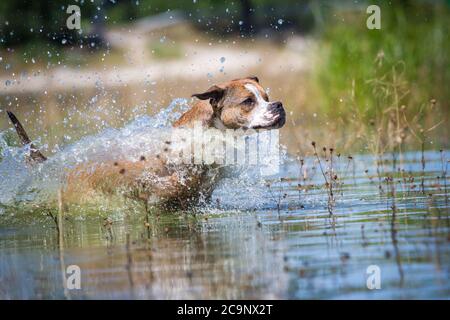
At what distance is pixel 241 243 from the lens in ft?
25.2

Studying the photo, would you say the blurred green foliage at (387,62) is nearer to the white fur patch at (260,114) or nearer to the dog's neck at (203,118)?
the white fur patch at (260,114)

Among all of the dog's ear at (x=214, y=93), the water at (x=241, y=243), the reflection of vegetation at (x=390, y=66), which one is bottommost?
the water at (x=241, y=243)

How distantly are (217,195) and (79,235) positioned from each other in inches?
82.4

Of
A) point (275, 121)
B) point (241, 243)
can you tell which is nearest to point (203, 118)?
point (275, 121)

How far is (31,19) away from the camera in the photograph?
27.4 m

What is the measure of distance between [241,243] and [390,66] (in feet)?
28.6

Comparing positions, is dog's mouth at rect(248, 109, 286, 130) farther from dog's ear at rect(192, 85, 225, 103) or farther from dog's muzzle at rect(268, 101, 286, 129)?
dog's ear at rect(192, 85, 225, 103)

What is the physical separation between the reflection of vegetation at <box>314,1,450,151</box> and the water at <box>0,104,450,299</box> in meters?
4.09

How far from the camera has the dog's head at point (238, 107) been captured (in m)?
9.91

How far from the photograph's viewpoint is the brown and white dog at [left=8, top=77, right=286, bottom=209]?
976cm

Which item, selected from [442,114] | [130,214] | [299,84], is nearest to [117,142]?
[130,214]

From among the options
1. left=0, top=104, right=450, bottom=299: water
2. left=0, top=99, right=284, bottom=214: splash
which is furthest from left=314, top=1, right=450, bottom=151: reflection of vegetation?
left=0, top=99, right=284, bottom=214: splash

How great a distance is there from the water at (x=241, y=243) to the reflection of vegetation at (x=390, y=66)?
161 inches

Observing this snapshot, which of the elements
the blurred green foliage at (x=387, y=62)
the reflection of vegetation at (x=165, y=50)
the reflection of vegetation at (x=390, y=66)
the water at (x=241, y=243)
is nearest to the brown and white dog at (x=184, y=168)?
the water at (x=241, y=243)
